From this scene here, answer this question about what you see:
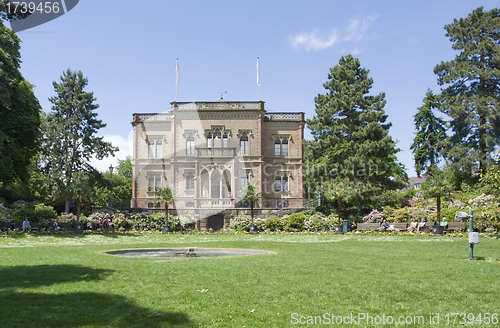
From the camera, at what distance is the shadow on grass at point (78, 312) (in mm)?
5977

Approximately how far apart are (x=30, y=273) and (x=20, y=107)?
32.8 ft

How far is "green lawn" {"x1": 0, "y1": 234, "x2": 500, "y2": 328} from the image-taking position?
6320 mm

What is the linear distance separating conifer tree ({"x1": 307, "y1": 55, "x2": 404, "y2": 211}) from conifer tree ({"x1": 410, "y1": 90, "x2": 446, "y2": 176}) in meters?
19.8

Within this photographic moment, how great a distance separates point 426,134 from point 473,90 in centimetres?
1871

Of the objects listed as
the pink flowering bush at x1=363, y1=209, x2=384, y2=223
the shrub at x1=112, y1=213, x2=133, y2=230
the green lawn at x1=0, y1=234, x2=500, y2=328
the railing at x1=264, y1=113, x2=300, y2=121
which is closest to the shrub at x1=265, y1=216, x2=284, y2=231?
the pink flowering bush at x1=363, y1=209, x2=384, y2=223

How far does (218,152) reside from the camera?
43906mm

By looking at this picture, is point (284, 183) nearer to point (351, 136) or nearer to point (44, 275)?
point (351, 136)

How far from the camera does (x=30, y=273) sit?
1009 cm

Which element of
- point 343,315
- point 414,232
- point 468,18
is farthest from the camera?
point 468,18

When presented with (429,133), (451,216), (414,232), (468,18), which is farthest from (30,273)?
(429,133)

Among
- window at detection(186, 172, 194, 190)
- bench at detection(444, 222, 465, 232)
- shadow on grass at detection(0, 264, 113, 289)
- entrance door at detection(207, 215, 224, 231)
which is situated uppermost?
window at detection(186, 172, 194, 190)

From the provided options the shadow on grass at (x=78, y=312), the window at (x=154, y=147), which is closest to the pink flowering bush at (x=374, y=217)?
the window at (x=154, y=147)

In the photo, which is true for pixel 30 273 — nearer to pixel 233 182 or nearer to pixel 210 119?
pixel 233 182

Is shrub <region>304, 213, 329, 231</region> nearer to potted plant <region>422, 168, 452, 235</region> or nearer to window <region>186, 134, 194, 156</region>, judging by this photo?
potted plant <region>422, 168, 452, 235</region>
